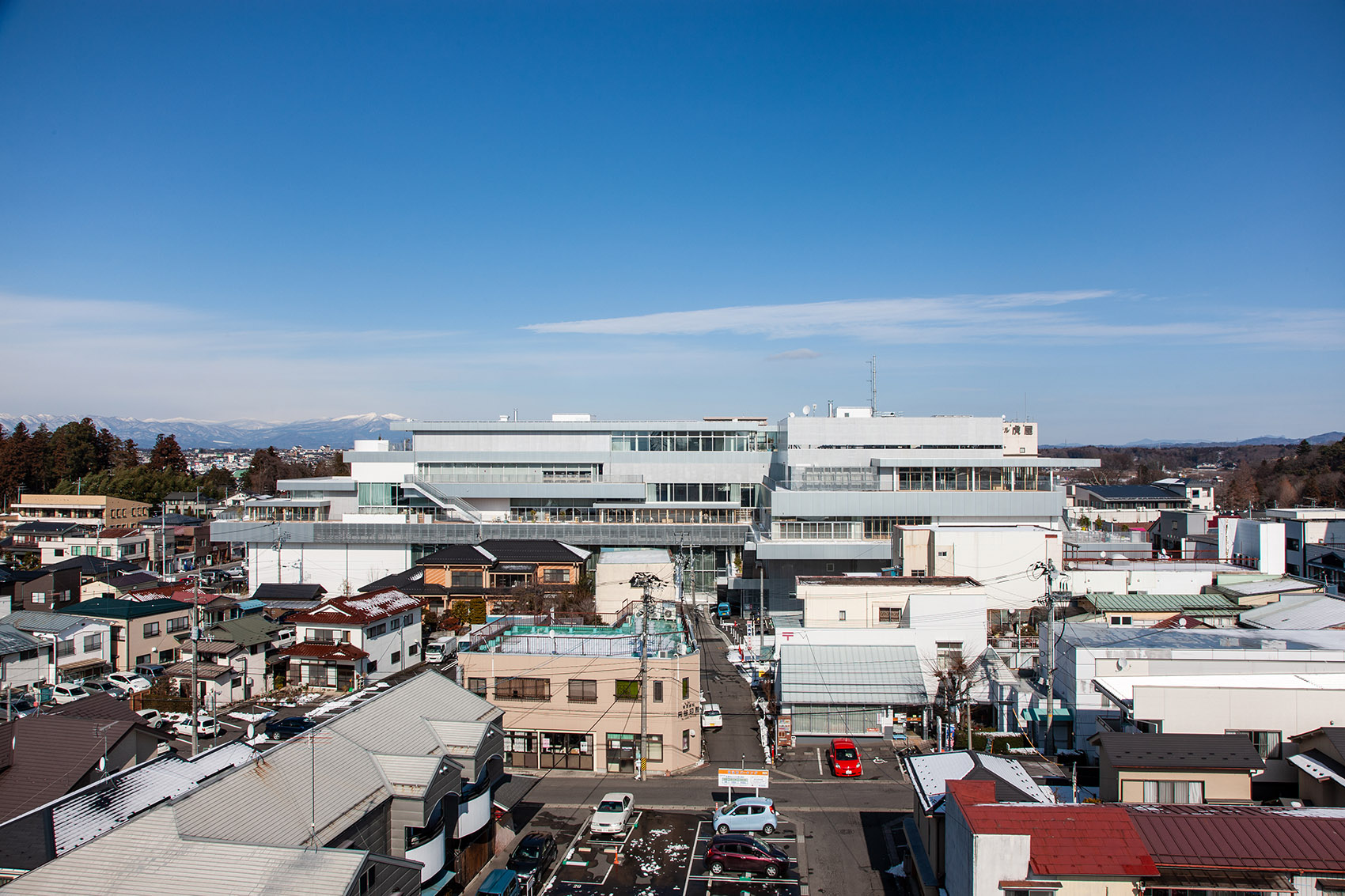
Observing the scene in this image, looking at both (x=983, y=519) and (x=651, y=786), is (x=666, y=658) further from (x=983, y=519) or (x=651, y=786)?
(x=983, y=519)

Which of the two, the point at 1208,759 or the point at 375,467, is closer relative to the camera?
the point at 1208,759

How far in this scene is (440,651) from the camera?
90.1ft

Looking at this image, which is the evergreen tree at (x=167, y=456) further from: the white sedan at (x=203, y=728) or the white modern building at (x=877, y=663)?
the white modern building at (x=877, y=663)

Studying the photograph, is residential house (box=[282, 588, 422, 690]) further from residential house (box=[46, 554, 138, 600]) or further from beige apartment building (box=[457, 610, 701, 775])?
residential house (box=[46, 554, 138, 600])

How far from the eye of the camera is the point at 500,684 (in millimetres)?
17469

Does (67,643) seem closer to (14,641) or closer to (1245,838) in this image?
(14,641)

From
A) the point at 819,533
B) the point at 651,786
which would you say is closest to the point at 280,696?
the point at 651,786

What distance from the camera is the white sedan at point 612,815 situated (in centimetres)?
1418

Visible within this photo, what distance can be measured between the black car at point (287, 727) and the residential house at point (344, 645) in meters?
3.30

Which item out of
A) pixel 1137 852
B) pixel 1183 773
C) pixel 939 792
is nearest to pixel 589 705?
pixel 939 792

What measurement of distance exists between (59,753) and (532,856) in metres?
7.84

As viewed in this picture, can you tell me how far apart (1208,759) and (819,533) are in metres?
A: 19.6

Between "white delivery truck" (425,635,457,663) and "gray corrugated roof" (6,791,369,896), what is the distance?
59.8ft

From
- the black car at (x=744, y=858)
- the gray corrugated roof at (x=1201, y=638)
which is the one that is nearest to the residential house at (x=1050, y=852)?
the black car at (x=744, y=858)
